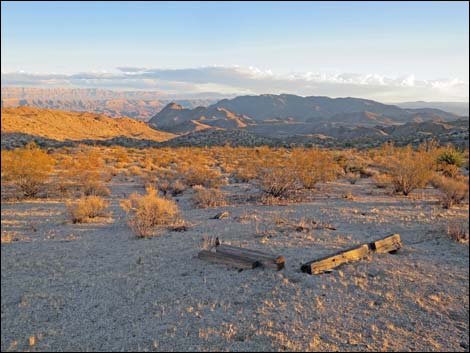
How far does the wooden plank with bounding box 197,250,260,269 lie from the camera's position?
7523 millimetres

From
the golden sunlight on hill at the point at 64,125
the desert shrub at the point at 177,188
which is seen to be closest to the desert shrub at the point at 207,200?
the desert shrub at the point at 177,188

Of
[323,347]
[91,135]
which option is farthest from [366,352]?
[91,135]

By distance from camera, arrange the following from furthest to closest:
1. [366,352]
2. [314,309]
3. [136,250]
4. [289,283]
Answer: [136,250], [289,283], [314,309], [366,352]

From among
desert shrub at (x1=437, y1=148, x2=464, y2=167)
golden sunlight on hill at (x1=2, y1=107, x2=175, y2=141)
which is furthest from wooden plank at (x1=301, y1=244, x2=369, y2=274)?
golden sunlight on hill at (x1=2, y1=107, x2=175, y2=141)

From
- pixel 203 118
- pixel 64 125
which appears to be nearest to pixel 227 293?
pixel 64 125

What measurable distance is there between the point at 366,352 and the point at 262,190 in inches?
414

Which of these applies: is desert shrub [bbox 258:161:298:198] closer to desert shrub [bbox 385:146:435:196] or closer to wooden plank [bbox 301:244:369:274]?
desert shrub [bbox 385:146:435:196]

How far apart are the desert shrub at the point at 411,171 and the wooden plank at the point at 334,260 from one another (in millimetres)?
7871

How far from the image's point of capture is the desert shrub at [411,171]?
48.3ft

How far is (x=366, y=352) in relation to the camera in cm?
489

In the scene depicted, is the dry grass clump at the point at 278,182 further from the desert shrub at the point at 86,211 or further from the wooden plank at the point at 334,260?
the wooden plank at the point at 334,260

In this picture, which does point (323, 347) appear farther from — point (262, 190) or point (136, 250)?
point (262, 190)

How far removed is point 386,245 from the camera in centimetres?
852

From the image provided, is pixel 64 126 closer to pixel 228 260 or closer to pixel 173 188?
pixel 173 188
